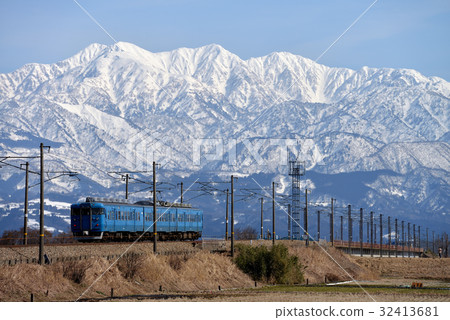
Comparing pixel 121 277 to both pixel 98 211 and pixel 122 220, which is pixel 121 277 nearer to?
pixel 98 211

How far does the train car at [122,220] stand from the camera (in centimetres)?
7419

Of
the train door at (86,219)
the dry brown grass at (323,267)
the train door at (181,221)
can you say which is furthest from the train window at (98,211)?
the dry brown grass at (323,267)

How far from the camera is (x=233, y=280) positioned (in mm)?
67562

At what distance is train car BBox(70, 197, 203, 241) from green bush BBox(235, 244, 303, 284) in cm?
1009

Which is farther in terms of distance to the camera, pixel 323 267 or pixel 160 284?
pixel 323 267

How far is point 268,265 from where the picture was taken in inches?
2911

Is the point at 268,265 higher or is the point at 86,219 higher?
the point at 86,219

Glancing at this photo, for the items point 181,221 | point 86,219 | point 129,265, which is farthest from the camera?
point 181,221

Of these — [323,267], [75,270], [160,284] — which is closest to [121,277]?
[160,284]

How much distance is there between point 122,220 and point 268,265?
13.9 m

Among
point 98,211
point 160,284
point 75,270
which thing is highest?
point 98,211
